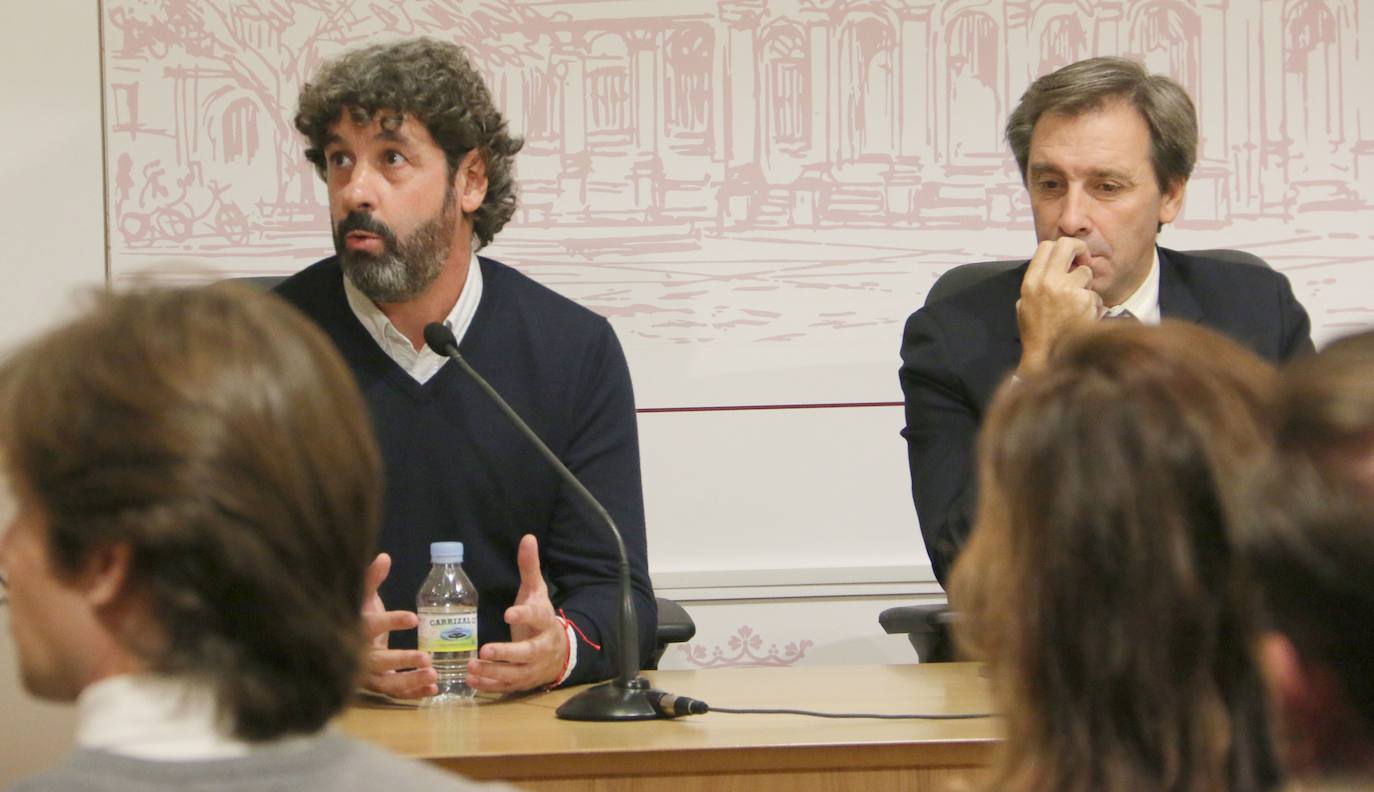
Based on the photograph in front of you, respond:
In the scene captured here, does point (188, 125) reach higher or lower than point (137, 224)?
higher

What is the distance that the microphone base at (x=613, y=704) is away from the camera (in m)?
1.88

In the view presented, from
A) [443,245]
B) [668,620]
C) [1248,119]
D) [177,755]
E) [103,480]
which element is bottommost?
[668,620]

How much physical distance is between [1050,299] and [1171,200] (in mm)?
390

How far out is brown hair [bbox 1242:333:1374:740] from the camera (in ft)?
2.38

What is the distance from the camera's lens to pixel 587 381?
251cm

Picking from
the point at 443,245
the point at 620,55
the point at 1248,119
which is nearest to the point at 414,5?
the point at 620,55

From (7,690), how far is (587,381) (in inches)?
38.2

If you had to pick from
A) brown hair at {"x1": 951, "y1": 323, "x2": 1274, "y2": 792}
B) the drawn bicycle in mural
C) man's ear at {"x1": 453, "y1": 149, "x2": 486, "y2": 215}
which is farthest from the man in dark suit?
brown hair at {"x1": 951, "y1": 323, "x2": 1274, "y2": 792}

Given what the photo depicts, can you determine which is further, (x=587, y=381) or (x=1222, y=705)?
(x=587, y=381)

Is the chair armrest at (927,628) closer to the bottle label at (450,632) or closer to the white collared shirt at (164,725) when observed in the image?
the bottle label at (450,632)

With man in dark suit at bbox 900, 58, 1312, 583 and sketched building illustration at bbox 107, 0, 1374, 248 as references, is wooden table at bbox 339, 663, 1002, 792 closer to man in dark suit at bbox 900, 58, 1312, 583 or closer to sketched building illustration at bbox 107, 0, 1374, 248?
man in dark suit at bbox 900, 58, 1312, 583

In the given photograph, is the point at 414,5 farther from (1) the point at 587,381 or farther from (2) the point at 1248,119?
(2) the point at 1248,119

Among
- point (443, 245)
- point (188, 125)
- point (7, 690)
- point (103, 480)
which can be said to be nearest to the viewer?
point (103, 480)

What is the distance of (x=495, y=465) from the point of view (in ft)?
Answer: 7.93
